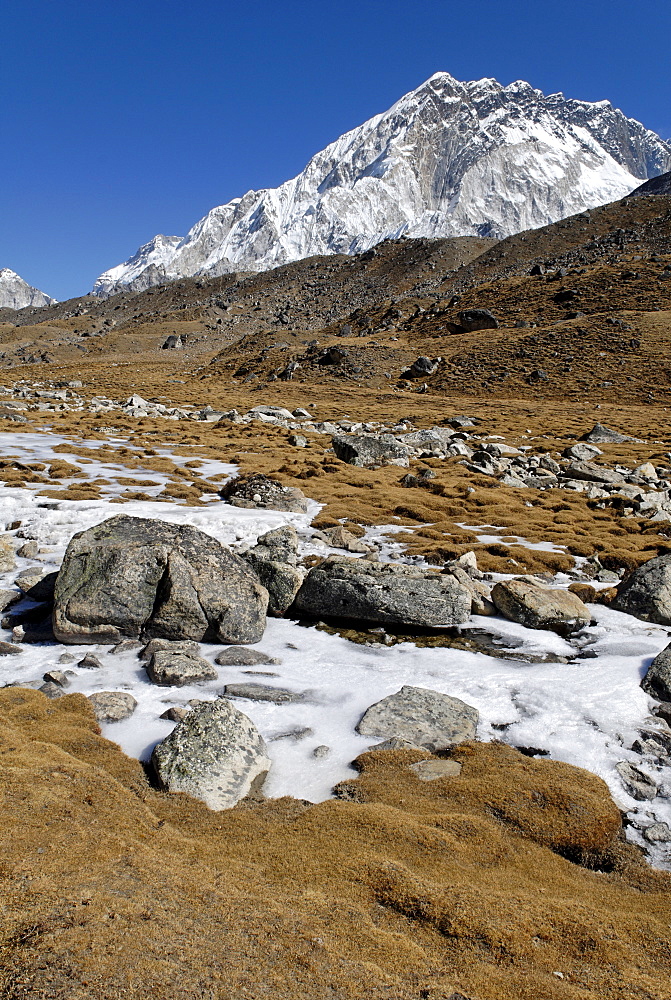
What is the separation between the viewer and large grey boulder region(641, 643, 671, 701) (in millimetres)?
8023

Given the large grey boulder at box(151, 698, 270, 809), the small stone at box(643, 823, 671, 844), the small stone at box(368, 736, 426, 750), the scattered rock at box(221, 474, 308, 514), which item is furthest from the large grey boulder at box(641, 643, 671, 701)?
the scattered rock at box(221, 474, 308, 514)

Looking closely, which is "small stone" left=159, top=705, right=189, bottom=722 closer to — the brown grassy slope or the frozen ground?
the frozen ground

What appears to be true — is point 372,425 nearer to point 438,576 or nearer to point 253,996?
point 438,576

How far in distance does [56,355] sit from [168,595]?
131749mm

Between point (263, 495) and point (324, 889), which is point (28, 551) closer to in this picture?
point (263, 495)

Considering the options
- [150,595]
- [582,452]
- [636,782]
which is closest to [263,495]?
[150,595]

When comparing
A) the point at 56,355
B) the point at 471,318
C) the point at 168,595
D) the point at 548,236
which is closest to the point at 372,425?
the point at 168,595

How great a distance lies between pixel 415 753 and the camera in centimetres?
663

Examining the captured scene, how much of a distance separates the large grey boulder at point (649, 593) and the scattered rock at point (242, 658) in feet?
24.2

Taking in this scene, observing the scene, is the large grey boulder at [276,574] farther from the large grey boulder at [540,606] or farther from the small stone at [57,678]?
the large grey boulder at [540,606]

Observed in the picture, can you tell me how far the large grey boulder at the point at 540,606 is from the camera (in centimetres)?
1053

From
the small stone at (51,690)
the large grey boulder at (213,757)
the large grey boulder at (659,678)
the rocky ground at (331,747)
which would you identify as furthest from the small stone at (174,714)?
the large grey boulder at (659,678)

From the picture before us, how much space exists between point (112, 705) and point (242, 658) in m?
2.24

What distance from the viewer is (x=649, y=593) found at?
10.9 metres
